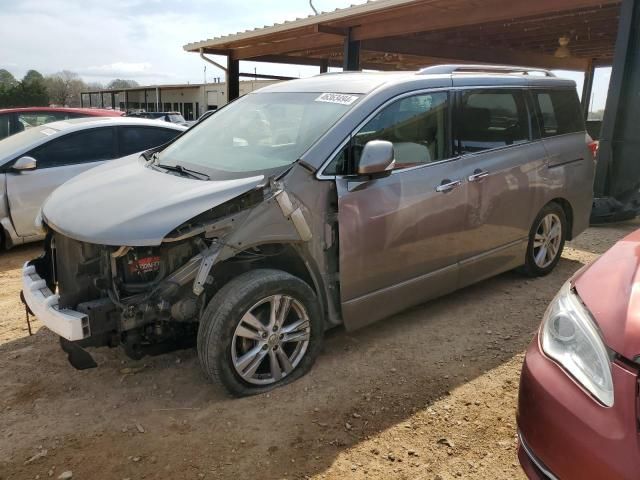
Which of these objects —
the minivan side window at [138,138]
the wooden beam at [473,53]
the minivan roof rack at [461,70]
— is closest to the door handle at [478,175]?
the minivan roof rack at [461,70]

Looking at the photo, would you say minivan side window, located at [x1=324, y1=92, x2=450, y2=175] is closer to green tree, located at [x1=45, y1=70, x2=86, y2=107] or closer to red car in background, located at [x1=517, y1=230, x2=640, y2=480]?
red car in background, located at [x1=517, y1=230, x2=640, y2=480]

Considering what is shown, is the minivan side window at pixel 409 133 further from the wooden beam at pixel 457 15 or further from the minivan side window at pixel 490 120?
the wooden beam at pixel 457 15

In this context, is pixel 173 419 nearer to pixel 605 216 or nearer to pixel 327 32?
pixel 605 216

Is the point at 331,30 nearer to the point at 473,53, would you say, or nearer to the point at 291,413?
the point at 473,53

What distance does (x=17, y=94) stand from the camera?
39.3 m

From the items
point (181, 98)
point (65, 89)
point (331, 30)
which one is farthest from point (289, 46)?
point (65, 89)

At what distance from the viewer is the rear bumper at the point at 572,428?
160 cm

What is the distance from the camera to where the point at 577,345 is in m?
1.94

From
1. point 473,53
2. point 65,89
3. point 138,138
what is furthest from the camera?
point 65,89

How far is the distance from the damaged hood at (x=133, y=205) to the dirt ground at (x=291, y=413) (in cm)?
102

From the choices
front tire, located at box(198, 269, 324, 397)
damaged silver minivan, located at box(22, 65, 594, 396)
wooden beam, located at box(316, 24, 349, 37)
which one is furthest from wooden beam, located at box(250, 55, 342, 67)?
front tire, located at box(198, 269, 324, 397)

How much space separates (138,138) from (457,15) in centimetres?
551

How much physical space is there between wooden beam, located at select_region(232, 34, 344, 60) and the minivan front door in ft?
26.4

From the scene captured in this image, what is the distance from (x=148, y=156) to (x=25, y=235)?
8.80 ft
